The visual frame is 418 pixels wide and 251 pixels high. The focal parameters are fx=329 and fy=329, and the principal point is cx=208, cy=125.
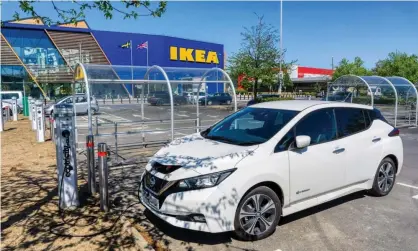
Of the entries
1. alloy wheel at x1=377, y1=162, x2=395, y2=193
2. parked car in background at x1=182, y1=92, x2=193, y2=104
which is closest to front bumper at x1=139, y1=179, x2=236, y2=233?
alloy wheel at x1=377, y1=162, x2=395, y2=193

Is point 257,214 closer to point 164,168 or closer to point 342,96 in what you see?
point 164,168

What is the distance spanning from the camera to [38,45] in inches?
1526


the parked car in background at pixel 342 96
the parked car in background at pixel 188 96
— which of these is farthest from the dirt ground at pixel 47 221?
the parked car in background at pixel 342 96

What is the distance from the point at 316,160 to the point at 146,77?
6593 millimetres

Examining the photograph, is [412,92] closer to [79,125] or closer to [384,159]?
[384,159]

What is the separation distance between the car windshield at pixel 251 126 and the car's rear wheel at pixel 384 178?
199 cm

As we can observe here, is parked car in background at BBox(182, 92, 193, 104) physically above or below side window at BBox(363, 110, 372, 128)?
above

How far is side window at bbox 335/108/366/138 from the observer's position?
493cm

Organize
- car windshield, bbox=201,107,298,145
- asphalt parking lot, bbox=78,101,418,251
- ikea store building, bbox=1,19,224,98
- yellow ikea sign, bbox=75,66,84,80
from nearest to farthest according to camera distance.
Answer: asphalt parking lot, bbox=78,101,418,251 < car windshield, bbox=201,107,298,145 < yellow ikea sign, bbox=75,66,84,80 < ikea store building, bbox=1,19,224,98

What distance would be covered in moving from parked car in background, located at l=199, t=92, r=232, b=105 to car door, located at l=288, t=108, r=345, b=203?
5.79 meters

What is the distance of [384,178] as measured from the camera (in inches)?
215

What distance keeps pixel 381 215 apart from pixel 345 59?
45478 mm

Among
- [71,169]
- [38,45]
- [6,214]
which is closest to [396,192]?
[71,169]

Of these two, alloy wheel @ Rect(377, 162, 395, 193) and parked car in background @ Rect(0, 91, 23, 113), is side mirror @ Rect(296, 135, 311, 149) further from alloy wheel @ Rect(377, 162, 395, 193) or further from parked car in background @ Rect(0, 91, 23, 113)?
parked car in background @ Rect(0, 91, 23, 113)
